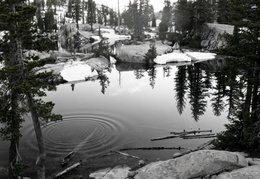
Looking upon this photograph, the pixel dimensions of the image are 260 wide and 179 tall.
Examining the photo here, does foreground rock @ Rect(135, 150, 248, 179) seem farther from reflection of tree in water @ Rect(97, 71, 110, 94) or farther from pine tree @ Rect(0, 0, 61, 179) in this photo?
reflection of tree in water @ Rect(97, 71, 110, 94)

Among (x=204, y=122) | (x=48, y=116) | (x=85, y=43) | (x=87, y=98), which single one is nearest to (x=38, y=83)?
(x=48, y=116)

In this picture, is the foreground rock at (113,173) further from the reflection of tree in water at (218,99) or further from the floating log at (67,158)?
the reflection of tree in water at (218,99)

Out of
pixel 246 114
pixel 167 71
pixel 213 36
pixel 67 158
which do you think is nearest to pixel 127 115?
pixel 67 158

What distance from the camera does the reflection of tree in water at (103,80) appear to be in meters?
44.2

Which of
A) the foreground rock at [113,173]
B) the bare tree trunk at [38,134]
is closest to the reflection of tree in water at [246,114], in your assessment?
the foreground rock at [113,173]

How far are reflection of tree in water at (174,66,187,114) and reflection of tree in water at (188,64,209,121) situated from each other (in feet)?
3.46

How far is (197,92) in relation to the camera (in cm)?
3981

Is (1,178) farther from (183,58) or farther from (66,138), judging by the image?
(183,58)

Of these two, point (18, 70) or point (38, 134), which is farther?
point (38, 134)

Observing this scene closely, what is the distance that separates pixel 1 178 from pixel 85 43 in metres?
92.9

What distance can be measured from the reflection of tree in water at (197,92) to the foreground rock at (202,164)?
52.1 feet

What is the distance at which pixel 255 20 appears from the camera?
52.7 ft

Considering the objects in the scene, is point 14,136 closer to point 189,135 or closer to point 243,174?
point 243,174

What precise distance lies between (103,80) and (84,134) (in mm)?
25446
